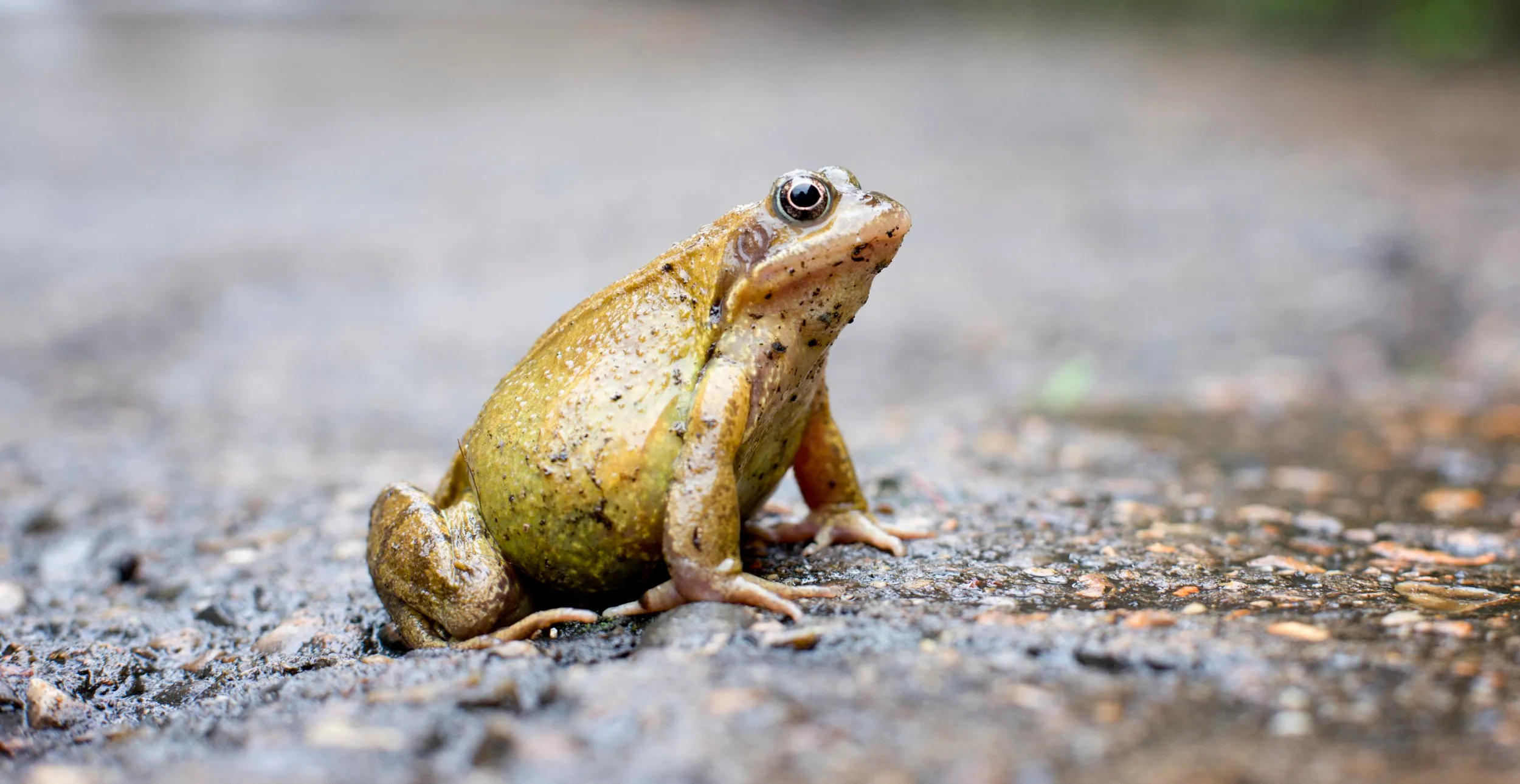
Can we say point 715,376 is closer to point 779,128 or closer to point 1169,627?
point 1169,627

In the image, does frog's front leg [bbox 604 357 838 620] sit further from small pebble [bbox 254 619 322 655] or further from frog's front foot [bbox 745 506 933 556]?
small pebble [bbox 254 619 322 655]

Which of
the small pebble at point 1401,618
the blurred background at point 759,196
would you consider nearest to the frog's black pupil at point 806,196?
the small pebble at point 1401,618

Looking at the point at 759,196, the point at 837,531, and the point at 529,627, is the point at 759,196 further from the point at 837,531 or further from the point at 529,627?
the point at 529,627

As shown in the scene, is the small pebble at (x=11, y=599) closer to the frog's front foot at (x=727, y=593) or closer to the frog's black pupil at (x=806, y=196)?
the frog's front foot at (x=727, y=593)

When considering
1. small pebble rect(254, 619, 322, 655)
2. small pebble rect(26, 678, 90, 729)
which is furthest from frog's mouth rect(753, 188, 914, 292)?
small pebble rect(26, 678, 90, 729)

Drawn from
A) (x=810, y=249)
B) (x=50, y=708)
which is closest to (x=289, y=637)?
(x=50, y=708)

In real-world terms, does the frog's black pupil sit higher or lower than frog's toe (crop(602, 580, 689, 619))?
higher

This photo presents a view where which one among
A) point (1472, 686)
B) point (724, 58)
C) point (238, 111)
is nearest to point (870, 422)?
point (1472, 686)
